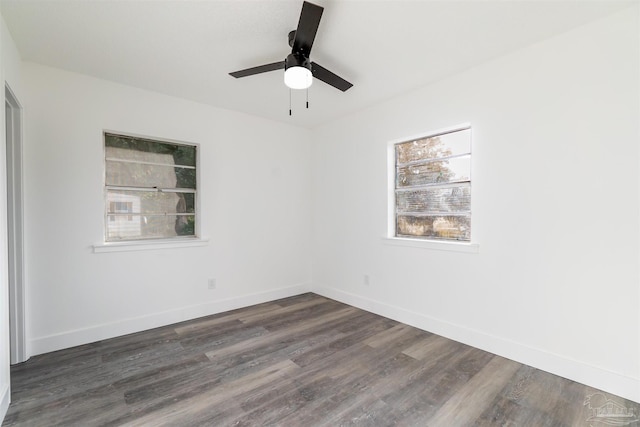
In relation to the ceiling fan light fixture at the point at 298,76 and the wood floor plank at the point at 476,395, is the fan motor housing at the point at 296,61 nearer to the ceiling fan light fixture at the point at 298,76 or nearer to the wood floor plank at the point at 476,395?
the ceiling fan light fixture at the point at 298,76

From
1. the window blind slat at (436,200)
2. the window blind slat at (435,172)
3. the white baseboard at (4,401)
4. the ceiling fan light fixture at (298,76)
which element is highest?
the ceiling fan light fixture at (298,76)

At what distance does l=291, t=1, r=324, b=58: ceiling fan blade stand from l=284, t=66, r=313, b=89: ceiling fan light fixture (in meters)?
0.12

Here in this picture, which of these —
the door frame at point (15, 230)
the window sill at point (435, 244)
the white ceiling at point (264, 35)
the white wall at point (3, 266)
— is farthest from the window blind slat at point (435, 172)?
the door frame at point (15, 230)

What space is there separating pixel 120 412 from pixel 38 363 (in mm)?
1236

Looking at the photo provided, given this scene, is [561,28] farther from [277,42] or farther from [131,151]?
[131,151]

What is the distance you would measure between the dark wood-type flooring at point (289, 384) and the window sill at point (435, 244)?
2.95 ft

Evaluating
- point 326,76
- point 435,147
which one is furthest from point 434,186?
point 326,76

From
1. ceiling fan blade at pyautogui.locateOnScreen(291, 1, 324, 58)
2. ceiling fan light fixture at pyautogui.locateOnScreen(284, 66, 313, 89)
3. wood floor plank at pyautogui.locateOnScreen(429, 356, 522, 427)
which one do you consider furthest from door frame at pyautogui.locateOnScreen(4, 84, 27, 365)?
wood floor plank at pyautogui.locateOnScreen(429, 356, 522, 427)

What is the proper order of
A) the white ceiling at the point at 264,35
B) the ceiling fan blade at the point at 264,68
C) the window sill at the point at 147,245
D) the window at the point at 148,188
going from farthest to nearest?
the window at the point at 148,188
the window sill at the point at 147,245
the ceiling fan blade at the point at 264,68
the white ceiling at the point at 264,35

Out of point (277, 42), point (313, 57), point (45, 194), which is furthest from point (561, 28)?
point (45, 194)

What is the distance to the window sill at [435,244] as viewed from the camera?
9.05ft

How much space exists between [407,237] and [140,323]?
10.1ft

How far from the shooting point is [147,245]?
315 cm

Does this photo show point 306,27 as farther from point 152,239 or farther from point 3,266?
point 152,239
